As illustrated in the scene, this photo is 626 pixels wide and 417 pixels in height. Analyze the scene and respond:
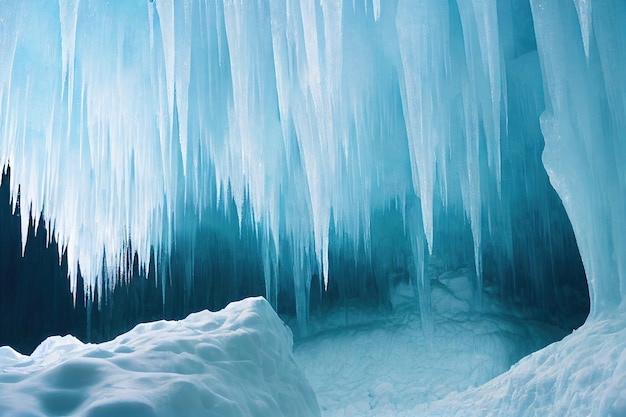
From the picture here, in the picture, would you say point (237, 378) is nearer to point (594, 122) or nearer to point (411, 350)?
point (594, 122)

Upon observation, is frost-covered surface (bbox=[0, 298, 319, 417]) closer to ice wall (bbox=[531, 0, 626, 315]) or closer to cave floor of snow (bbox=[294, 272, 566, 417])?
ice wall (bbox=[531, 0, 626, 315])

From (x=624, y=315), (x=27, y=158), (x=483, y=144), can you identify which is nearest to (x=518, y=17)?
(x=483, y=144)

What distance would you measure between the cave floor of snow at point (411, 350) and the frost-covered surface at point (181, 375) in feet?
21.0

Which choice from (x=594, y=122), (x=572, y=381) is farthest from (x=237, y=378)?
(x=594, y=122)

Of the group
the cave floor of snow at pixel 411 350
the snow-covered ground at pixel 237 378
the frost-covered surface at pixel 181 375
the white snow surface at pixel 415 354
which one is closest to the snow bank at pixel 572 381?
the snow-covered ground at pixel 237 378

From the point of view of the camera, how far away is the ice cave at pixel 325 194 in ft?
13.5

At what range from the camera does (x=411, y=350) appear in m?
12.3

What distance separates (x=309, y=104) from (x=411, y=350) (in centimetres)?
781

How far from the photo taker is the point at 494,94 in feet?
18.4

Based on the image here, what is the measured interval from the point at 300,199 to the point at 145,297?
7.37 metres

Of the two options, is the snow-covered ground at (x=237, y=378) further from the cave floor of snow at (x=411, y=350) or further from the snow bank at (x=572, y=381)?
the cave floor of snow at (x=411, y=350)

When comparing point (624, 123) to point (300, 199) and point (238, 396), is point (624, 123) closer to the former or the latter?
point (238, 396)

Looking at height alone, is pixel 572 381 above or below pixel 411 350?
above

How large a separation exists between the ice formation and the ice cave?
0.03 m
